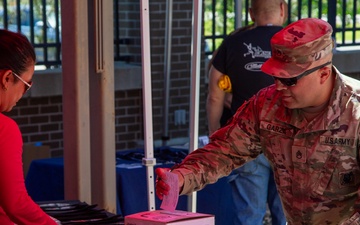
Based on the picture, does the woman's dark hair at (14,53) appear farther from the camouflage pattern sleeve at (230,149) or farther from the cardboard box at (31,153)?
the cardboard box at (31,153)

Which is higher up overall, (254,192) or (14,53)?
(14,53)

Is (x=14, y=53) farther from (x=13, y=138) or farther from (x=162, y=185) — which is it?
(x=162, y=185)

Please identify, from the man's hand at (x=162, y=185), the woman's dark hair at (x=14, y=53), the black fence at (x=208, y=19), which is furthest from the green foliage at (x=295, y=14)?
the woman's dark hair at (x=14, y=53)

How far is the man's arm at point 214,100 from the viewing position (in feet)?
20.1

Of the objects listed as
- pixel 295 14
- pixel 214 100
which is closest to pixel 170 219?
pixel 214 100

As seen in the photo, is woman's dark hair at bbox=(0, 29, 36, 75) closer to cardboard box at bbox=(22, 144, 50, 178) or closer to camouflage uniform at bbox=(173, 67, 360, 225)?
camouflage uniform at bbox=(173, 67, 360, 225)

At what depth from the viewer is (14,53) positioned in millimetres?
3186

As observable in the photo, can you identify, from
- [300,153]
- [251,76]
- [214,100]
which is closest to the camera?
[300,153]

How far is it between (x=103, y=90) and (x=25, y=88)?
2.06 metres

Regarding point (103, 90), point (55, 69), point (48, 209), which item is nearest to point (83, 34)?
point (103, 90)

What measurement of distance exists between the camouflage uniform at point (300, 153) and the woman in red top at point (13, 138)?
0.71m

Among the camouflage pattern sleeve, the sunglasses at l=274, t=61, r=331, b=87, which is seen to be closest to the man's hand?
the camouflage pattern sleeve

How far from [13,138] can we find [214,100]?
10.5 ft

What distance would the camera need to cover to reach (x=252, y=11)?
6086 mm
